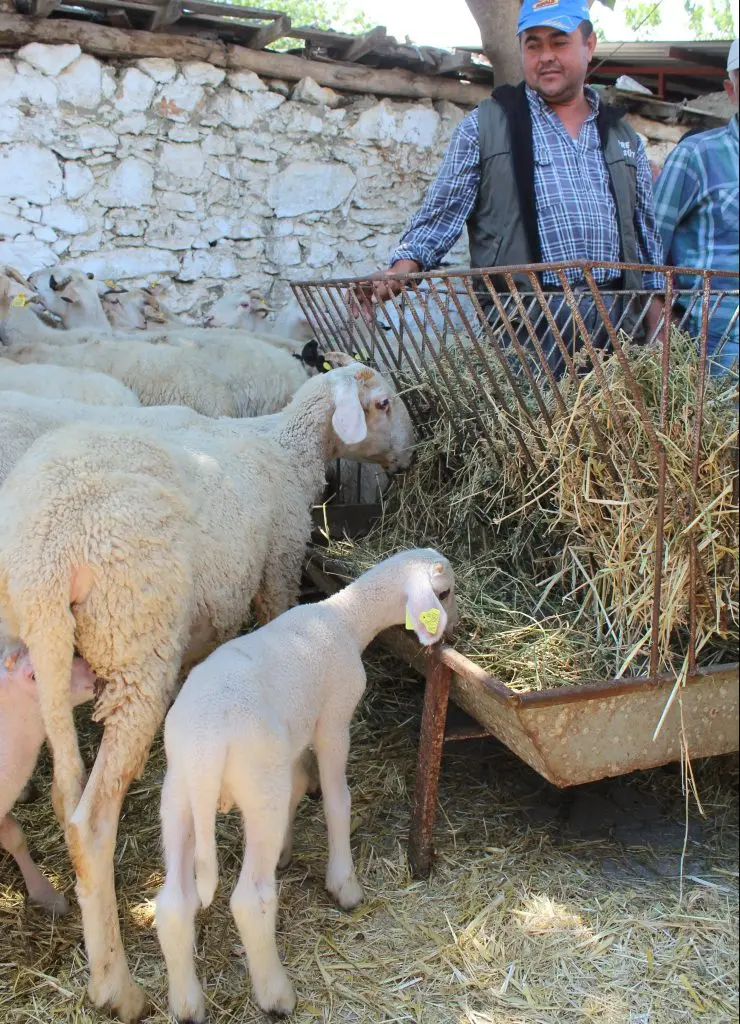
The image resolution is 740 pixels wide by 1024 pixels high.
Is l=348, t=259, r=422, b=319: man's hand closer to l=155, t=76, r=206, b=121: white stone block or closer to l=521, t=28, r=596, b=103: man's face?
l=521, t=28, r=596, b=103: man's face

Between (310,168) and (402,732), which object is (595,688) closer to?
(402,732)

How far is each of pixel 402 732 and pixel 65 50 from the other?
482 cm

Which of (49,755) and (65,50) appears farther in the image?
(65,50)

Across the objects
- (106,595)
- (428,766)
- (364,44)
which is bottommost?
(428,766)

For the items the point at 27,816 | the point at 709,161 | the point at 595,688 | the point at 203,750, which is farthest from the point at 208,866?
the point at 709,161

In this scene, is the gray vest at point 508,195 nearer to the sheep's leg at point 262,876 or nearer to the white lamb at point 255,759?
the white lamb at point 255,759

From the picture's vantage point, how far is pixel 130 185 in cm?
627

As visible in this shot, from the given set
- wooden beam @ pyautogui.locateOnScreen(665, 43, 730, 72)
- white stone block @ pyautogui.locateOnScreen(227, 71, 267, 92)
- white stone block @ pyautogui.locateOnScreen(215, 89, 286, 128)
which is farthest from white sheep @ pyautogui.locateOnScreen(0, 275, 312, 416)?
wooden beam @ pyautogui.locateOnScreen(665, 43, 730, 72)

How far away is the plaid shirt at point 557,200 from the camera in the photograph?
4301 millimetres

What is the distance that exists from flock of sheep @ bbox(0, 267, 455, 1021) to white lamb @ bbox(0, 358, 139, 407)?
670 mm

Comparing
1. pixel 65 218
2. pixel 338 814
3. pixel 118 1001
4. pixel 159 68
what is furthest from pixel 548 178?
pixel 118 1001

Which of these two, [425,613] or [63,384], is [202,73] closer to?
[63,384]

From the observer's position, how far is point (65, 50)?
5879 mm

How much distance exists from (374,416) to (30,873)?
2.17m
